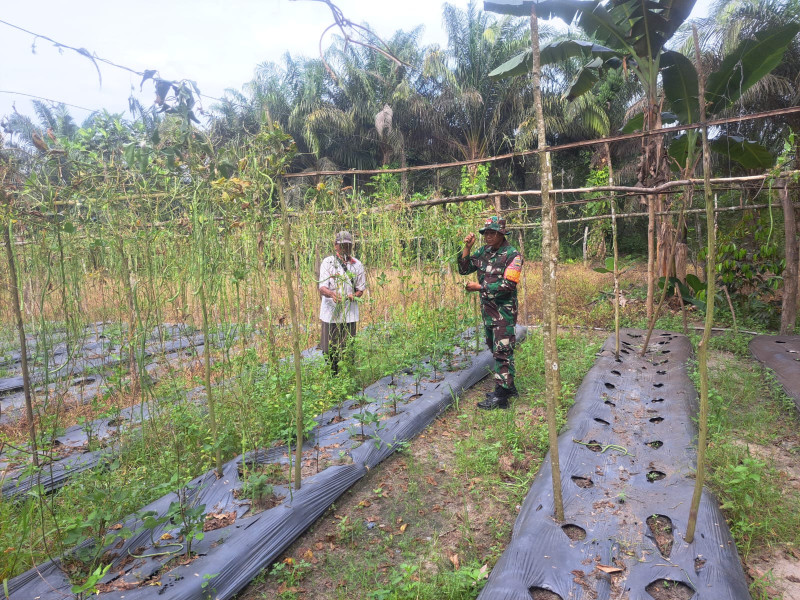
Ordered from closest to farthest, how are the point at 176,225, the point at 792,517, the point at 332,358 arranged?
the point at 792,517 < the point at 176,225 < the point at 332,358

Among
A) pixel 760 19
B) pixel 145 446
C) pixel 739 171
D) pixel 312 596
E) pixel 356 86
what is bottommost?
pixel 312 596

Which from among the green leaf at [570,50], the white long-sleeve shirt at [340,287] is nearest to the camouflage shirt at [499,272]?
the white long-sleeve shirt at [340,287]

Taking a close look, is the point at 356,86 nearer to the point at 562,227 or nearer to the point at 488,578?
the point at 562,227

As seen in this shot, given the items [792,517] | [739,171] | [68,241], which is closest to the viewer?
[792,517]

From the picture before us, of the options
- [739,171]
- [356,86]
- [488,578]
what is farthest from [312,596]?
[356,86]

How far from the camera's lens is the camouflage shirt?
420 centimetres

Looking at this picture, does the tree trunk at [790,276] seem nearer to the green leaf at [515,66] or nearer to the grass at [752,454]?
the grass at [752,454]

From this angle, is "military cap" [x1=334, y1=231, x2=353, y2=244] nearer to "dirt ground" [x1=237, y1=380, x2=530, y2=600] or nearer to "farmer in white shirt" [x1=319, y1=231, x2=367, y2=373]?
"farmer in white shirt" [x1=319, y1=231, x2=367, y2=373]

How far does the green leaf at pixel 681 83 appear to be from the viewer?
5.32 m

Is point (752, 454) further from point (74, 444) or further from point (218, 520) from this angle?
point (74, 444)

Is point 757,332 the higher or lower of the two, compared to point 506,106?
lower

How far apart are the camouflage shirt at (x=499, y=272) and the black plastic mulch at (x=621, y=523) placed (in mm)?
1138

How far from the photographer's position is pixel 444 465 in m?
3.46

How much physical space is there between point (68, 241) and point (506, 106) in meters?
17.5
